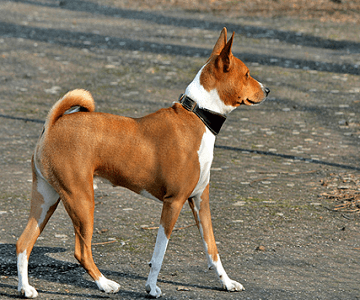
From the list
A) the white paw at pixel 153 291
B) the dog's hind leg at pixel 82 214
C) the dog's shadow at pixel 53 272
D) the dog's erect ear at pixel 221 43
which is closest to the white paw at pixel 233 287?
the dog's shadow at pixel 53 272

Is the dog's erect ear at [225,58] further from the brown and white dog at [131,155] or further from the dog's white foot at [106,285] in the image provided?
the dog's white foot at [106,285]

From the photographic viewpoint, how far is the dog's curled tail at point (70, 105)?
4.08 metres

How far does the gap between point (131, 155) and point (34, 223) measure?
3.18 feet

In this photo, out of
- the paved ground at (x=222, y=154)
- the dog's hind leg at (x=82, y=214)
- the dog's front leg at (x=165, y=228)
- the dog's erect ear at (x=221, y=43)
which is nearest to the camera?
the dog's hind leg at (x=82, y=214)

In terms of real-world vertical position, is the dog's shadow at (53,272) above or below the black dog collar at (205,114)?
below

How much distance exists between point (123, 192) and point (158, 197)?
8.09ft

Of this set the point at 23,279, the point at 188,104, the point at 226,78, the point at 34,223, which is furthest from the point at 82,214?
→ the point at 226,78

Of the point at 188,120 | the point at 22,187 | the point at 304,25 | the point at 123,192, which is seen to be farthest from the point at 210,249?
the point at 304,25

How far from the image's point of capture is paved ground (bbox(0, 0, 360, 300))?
4703 mm

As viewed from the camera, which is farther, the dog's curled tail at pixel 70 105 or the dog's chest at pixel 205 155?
the dog's chest at pixel 205 155

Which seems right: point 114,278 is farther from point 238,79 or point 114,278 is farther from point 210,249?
point 238,79

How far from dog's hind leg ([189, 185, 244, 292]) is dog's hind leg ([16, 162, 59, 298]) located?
117cm

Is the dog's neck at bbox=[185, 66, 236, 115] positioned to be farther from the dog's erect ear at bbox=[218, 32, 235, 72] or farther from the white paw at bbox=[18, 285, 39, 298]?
the white paw at bbox=[18, 285, 39, 298]

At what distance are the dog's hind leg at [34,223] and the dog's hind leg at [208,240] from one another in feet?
3.85
